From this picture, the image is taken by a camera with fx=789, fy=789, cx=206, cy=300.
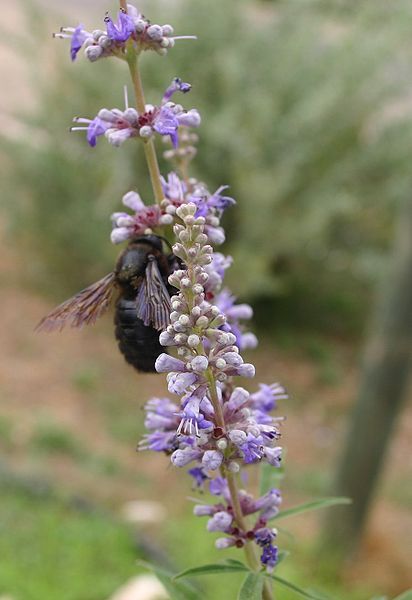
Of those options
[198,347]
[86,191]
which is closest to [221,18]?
[86,191]

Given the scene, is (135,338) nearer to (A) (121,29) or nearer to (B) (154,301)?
(B) (154,301)

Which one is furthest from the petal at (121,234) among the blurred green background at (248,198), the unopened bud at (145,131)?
the blurred green background at (248,198)

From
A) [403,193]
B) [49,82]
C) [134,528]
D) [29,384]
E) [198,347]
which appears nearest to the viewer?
[198,347]

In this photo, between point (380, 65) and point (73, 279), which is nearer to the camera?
point (380, 65)

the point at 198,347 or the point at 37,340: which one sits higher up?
the point at 37,340

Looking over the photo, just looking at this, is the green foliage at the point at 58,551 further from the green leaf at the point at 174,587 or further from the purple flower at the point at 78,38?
the purple flower at the point at 78,38

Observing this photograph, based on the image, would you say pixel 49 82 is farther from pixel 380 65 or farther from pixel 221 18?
pixel 380 65

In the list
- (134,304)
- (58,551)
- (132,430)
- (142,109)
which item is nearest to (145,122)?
(142,109)
